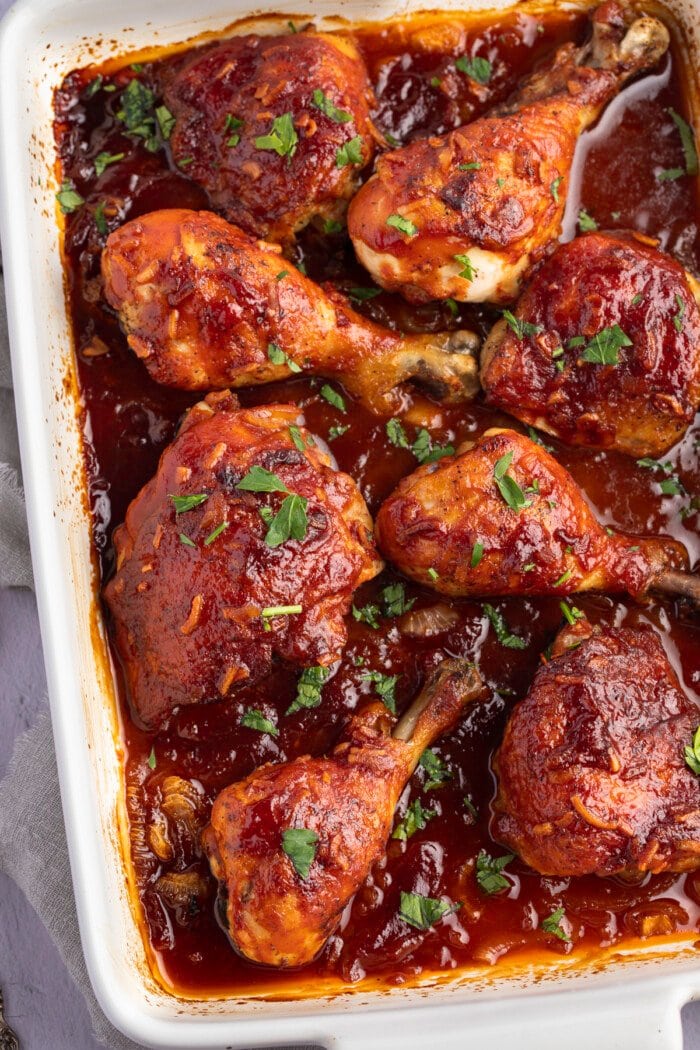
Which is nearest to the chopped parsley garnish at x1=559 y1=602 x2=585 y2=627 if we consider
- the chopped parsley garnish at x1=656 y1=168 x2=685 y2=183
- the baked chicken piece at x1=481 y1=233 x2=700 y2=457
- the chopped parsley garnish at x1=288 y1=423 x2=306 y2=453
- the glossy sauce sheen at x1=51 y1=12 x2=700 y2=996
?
the glossy sauce sheen at x1=51 y1=12 x2=700 y2=996

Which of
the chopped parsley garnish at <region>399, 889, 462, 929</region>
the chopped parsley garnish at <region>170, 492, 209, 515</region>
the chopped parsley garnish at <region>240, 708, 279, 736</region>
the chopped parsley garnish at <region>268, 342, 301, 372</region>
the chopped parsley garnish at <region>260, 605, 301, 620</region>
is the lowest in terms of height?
the chopped parsley garnish at <region>399, 889, 462, 929</region>

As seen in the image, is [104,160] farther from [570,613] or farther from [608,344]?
[570,613]

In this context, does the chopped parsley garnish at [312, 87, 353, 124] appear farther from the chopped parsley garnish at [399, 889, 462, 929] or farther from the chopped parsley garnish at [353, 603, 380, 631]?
the chopped parsley garnish at [399, 889, 462, 929]

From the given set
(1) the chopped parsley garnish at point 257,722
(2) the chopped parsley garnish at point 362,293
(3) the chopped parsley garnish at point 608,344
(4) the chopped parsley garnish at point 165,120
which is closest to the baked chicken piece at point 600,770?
(1) the chopped parsley garnish at point 257,722

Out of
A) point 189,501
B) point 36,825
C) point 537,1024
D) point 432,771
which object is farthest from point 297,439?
point 537,1024

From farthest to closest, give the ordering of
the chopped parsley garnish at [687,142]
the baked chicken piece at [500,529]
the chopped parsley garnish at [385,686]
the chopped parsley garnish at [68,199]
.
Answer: the chopped parsley garnish at [687,142]
the chopped parsley garnish at [68,199]
the chopped parsley garnish at [385,686]
the baked chicken piece at [500,529]

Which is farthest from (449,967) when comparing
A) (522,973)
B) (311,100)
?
(311,100)

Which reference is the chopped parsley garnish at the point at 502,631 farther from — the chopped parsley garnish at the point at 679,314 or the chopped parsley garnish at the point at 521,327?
the chopped parsley garnish at the point at 679,314
